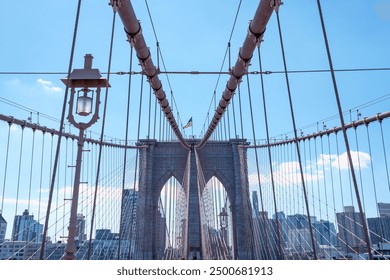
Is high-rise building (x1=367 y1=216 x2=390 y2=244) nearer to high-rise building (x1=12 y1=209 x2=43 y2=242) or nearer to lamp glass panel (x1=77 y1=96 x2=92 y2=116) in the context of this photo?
lamp glass panel (x1=77 y1=96 x2=92 y2=116)

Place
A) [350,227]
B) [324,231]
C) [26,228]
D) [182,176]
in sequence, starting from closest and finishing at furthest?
[26,228]
[350,227]
[182,176]
[324,231]

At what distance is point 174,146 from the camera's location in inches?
939

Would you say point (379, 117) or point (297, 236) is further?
point (297, 236)

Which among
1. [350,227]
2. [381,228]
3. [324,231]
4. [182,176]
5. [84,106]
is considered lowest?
[381,228]

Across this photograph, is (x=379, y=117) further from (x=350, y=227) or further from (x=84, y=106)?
(x=350, y=227)

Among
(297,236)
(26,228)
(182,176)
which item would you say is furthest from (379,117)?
(182,176)

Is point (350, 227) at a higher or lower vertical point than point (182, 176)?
lower

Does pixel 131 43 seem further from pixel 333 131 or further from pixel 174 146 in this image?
pixel 174 146

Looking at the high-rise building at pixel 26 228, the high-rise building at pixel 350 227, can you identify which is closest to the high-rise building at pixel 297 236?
the high-rise building at pixel 350 227

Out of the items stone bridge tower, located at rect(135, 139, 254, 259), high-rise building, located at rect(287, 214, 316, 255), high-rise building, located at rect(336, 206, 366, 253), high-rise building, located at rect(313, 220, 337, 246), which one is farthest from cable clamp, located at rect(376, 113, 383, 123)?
stone bridge tower, located at rect(135, 139, 254, 259)

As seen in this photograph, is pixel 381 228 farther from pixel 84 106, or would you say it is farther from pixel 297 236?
pixel 297 236

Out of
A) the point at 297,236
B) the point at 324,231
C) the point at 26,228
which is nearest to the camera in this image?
the point at 26,228
